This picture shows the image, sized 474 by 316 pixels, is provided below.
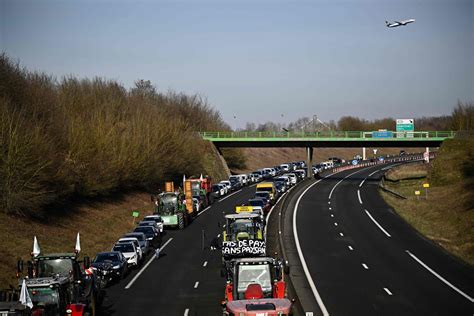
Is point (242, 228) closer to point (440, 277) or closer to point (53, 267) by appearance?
point (440, 277)

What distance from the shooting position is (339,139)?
310 feet

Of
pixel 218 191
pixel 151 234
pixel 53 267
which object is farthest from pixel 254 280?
pixel 218 191

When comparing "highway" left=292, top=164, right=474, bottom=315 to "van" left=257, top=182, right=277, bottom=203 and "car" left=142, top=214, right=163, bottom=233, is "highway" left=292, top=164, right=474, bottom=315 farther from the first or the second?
"car" left=142, top=214, right=163, bottom=233

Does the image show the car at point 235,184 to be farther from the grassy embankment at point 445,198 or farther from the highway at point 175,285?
the highway at point 175,285

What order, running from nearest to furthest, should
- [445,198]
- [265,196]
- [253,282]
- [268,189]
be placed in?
[253,282]
[265,196]
[445,198]
[268,189]

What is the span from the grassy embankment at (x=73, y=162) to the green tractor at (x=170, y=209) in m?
3.61

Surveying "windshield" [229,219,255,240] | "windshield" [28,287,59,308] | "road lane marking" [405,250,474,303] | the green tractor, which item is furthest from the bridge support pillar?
"windshield" [28,287,59,308]

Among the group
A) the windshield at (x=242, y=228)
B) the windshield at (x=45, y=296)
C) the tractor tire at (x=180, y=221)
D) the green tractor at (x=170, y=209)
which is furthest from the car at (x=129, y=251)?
the windshield at (x=45, y=296)

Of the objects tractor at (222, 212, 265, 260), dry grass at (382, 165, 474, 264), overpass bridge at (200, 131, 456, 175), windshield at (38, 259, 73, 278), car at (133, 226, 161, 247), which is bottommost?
dry grass at (382, 165, 474, 264)

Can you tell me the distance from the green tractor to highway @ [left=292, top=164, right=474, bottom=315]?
8.99 metres

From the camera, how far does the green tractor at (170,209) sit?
51062 mm

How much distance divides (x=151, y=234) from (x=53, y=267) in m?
21.3

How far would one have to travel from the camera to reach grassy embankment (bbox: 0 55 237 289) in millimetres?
44000

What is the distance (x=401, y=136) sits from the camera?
9362 cm
